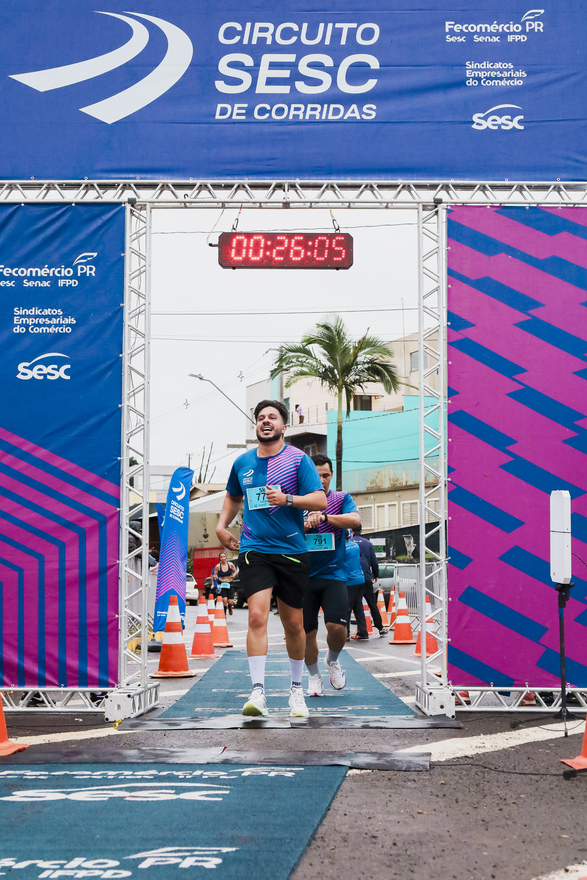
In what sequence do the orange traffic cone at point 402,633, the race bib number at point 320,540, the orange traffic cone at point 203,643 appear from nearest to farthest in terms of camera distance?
1. the race bib number at point 320,540
2. the orange traffic cone at point 203,643
3. the orange traffic cone at point 402,633

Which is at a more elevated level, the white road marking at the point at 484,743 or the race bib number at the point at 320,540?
the race bib number at the point at 320,540

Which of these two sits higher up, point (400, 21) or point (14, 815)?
point (400, 21)

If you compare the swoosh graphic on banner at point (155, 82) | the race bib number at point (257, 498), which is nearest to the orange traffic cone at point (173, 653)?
the race bib number at point (257, 498)

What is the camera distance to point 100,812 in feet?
14.5

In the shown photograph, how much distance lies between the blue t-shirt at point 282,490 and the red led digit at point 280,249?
1.87m

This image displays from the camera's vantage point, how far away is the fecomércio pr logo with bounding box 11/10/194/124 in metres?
8.51

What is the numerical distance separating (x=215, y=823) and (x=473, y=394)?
494 centimetres

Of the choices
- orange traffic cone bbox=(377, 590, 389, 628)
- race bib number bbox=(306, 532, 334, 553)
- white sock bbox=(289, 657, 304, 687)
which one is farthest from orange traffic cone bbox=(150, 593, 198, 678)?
orange traffic cone bbox=(377, 590, 389, 628)

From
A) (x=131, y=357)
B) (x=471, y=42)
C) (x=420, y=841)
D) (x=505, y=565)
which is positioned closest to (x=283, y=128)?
(x=471, y=42)

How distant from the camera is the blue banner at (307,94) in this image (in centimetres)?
848

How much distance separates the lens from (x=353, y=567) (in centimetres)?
1200

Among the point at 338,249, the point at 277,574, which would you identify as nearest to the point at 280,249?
the point at 338,249

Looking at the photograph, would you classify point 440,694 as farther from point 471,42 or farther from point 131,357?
point 471,42

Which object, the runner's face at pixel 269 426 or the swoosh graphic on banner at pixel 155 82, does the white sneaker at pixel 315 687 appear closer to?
the runner's face at pixel 269 426
